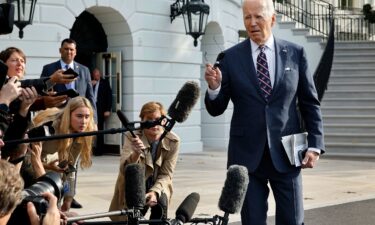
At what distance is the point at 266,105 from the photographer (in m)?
5.11

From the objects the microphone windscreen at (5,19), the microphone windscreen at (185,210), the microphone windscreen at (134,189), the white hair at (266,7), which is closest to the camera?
the microphone windscreen at (5,19)

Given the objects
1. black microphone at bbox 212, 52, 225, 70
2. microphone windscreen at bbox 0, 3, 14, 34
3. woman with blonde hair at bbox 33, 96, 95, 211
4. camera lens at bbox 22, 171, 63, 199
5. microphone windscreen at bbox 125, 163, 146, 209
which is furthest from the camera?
woman with blonde hair at bbox 33, 96, 95, 211

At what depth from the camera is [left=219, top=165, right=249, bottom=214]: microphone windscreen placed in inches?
151

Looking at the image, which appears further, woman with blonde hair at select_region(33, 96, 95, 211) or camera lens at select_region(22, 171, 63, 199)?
woman with blonde hair at select_region(33, 96, 95, 211)

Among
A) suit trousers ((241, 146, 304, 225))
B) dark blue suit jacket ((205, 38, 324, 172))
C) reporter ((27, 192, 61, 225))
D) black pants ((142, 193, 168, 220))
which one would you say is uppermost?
dark blue suit jacket ((205, 38, 324, 172))

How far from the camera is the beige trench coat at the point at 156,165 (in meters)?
6.16

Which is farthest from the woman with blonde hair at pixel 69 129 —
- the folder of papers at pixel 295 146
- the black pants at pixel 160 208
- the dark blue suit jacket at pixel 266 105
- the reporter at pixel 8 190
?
the reporter at pixel 8 190

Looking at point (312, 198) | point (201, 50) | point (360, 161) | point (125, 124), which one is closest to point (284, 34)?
point (201, 50)

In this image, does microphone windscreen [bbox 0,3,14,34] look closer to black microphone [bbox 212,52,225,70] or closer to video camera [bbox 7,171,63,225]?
video camera [bbox 7,171,63,225]

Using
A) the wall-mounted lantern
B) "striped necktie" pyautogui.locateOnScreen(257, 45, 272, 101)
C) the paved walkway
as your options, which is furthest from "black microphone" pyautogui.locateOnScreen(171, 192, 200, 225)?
the wall-mounted lantern

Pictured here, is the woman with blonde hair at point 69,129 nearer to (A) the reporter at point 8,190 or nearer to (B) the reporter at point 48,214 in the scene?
(B) the reporter at point 48,214

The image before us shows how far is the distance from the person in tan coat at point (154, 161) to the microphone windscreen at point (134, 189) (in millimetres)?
2128

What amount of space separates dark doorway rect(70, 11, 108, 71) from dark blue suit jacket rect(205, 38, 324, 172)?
12.6m

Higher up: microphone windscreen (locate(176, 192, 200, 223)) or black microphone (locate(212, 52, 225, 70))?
black microphone (locate(212, 52, 225, 70))
